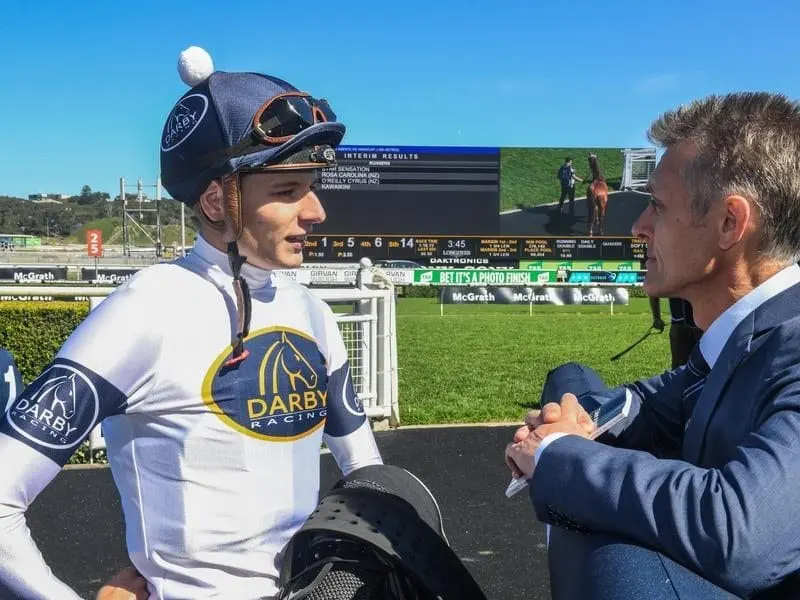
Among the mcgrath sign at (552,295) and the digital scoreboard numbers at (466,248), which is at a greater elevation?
the digital scoreboard numbers at (466,248)

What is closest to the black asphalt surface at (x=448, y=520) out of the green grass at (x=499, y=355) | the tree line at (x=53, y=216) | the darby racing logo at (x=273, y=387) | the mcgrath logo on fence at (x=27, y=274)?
the green grass at (x=499, y=355)

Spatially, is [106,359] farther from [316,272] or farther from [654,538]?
[316,272]

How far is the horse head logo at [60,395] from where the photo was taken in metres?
1.29

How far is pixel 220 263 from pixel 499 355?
10516 mm

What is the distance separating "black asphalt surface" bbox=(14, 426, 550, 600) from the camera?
3688mm

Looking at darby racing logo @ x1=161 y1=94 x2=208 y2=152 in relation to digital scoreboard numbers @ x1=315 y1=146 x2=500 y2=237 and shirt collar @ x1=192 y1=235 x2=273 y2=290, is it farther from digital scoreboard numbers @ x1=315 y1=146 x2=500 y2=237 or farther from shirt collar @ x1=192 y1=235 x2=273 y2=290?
digital scoreboard numbers @ x1=315 y1=146 x2=500 y2=237

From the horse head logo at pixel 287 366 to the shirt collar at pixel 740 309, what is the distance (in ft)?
2.62

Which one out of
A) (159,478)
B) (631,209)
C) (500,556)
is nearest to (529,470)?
(159,478)

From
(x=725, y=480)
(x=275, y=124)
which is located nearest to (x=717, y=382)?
(x=725, y=480)

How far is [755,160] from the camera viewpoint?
122cm

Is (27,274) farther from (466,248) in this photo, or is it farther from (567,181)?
(567,181)

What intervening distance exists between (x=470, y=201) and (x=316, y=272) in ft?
22.4

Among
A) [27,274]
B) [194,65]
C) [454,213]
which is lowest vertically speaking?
[194,65]

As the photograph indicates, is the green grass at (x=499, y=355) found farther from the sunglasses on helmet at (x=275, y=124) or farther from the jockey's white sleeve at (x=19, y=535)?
the jockey's white sleeve at (x=19, y=535)
